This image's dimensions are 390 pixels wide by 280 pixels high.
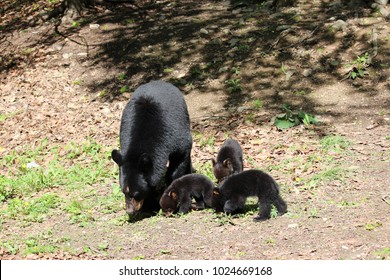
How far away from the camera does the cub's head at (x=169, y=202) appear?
818 cm

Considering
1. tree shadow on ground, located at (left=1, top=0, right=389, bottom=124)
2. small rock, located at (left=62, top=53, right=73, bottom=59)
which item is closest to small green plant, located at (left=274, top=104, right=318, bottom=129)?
tree shadow on ground, located at (left=1, top=0, right=389, bottom=124)

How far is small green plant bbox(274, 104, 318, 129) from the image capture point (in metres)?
10.2

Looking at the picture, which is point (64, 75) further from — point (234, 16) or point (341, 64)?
point (341, 64)

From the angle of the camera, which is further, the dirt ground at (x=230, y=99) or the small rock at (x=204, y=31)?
the small rock at (x=204, y=31)

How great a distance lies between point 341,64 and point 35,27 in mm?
8196

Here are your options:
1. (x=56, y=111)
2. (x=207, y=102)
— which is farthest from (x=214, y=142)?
(x=56, y=111)

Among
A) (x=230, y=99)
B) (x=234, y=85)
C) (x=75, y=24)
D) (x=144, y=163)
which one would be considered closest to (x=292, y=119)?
(x=230, y=99)

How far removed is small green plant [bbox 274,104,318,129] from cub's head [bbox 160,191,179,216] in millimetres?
2790

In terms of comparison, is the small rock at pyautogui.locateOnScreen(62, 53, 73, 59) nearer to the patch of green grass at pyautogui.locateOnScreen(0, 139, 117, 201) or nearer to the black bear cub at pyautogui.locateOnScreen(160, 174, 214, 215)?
the patch of green grass at pyautogui.locateOnScreen(0, 139, 117, 201)

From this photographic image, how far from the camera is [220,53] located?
42.7ft

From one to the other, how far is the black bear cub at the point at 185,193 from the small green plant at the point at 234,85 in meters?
3.75

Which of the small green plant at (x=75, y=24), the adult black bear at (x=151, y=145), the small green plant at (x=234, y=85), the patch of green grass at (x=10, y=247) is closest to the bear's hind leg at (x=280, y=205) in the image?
the adult black bear at (x=151, y=145)

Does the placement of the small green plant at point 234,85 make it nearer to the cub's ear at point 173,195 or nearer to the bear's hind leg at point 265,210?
the cub's ear at point 173,195

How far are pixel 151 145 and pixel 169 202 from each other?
2.57 feet
